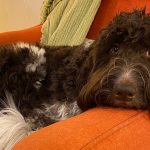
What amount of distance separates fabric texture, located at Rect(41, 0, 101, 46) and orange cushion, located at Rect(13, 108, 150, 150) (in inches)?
56.9

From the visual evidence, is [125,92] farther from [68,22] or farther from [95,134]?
[68,22]

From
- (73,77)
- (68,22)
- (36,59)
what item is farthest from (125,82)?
(68,22)

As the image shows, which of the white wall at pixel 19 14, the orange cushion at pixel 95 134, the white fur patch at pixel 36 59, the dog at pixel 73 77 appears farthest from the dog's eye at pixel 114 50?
the white wall at pixel 19 14

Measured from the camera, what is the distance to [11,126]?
5.73 ft

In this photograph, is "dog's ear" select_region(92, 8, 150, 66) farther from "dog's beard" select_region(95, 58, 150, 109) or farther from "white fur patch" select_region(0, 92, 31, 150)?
"white fur patch" select_region(0, 92, 31, 150)

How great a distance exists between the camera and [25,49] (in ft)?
7.02

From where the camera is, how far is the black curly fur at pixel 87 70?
141cm

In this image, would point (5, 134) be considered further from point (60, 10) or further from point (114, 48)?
point (60, 10)

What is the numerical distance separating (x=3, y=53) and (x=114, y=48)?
737 mm

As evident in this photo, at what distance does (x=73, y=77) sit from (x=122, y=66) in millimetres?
512

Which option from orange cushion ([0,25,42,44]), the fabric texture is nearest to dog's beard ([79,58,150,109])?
the fabric texture

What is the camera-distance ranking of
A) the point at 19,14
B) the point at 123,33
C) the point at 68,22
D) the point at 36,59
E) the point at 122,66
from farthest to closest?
1. the point at 19,14
2. the point at 68,22
3. the point at 36,59
4. the point at 123,33
5. the point at 122,66

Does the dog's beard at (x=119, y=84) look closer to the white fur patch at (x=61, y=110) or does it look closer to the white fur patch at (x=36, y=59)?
the white fur patch at (x=61, y=110)

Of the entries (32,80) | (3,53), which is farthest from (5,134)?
(3,53)
